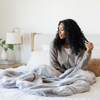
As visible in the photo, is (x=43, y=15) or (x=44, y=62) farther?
(x=43, y=15)

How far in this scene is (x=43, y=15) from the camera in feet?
9.90

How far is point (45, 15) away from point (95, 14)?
3.00ft

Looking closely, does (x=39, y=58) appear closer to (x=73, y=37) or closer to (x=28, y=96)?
(x=73, y=37)

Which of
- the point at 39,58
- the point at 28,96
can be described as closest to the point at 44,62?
the point at 39,58

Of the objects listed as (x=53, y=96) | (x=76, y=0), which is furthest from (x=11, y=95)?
(x=76, y=0)

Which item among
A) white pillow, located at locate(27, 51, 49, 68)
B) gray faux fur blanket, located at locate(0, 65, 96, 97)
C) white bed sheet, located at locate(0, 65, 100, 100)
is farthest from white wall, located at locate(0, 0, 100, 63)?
white bed sheet, located at locate(0, 65, 100, 100)

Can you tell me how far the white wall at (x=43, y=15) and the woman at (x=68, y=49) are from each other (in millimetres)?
752

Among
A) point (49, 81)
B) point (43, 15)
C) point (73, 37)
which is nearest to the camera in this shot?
point (49, 81)

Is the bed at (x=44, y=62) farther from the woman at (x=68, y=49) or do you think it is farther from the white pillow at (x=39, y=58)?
the woman at (x=68, y=49)

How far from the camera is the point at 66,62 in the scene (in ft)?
6.29

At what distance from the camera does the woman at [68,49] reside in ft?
6.21

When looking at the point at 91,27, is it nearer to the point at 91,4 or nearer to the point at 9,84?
the point at 91,4

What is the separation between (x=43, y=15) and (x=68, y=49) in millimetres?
1272

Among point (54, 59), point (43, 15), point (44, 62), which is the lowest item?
point (44, 62)
